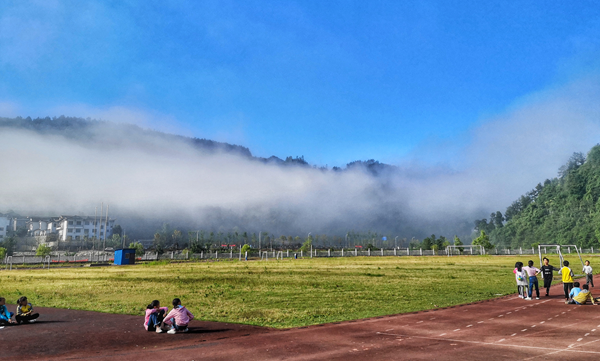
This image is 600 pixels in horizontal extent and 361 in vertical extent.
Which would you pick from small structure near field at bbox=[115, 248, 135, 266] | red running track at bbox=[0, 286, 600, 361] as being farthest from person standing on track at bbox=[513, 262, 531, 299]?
small structure near field at bbox=[115, 248, 135, 266]

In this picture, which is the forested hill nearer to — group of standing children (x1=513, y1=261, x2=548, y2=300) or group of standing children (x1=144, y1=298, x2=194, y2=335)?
group of standing children (x1=513, y1=261, x2=548, y2=300)

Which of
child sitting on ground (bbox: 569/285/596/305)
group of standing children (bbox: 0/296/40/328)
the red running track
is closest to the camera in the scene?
the red running track

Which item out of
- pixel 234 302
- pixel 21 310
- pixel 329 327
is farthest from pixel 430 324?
pixel 21 310

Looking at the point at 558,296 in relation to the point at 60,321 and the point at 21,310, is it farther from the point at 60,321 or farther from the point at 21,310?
the point at 21,310

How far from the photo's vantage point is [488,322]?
14.0 m

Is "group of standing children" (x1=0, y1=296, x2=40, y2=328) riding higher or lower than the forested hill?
lower

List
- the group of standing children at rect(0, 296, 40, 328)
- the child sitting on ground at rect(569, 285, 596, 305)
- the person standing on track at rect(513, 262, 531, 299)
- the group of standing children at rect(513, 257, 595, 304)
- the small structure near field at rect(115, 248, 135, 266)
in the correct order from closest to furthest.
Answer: the group of standing children at rect(0, 296, 40, 328), the child sitting on ground at rect(569, 285, 596, 305), the group of standing children at rect(513, 257, 595, 304), the person standing on track at rect(513, 262, 531, 299), the small structure near field at rect(115, 248, 135, 266)

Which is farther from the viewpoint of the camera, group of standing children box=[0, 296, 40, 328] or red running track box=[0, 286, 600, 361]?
group of standing children box=[0, 296, 40, 328]

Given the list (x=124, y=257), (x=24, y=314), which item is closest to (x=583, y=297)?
(x=24, y=314)

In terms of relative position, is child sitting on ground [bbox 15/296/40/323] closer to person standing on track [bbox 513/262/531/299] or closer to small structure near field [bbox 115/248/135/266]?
person standing on track [bbox 513/262/531/299]


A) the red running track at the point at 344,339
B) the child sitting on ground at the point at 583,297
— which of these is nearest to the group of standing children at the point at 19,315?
the red running track at the point at 344,339

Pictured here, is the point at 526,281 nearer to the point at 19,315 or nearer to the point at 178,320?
the point at 178,320

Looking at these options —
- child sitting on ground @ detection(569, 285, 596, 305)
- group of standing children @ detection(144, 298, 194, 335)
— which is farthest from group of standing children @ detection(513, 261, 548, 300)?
group of standing children @ detection(144, 298, 194, 335)

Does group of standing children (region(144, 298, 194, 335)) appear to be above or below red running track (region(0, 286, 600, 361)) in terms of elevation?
above
